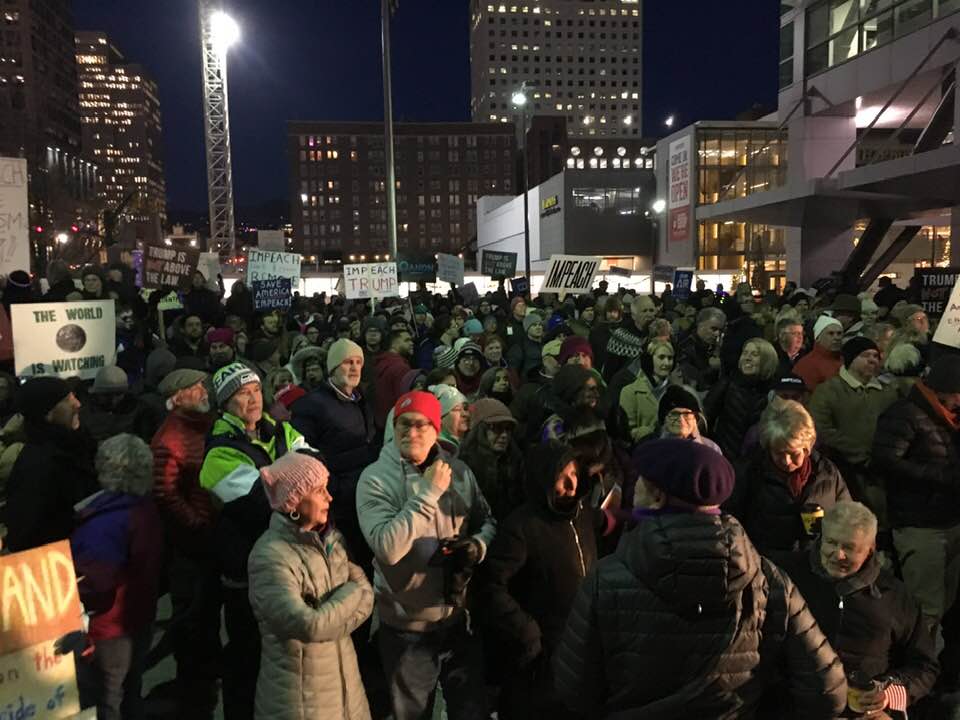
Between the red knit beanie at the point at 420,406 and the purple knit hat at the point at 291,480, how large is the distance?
480 millimetres

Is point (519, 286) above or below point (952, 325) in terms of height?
above

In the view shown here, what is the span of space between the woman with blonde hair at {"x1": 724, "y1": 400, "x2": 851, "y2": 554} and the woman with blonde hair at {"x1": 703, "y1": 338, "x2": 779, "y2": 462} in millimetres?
1332

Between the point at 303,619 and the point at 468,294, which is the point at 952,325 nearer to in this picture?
the point at 303,619

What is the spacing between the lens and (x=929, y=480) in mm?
4164

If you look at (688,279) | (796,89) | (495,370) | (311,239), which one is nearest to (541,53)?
(311,239)

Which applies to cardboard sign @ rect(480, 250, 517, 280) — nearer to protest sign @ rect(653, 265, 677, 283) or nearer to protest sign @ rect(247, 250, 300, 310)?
protest sign @ rect(653, 265, 677, 283)

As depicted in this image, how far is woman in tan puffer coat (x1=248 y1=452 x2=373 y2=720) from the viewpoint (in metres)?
2.92

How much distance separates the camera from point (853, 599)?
3.03 metres

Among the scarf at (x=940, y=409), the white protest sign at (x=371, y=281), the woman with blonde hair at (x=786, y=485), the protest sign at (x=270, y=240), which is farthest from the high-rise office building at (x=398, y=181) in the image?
the woman with blonde hair at (x=786, y=485)

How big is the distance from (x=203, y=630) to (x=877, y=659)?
3.58 m

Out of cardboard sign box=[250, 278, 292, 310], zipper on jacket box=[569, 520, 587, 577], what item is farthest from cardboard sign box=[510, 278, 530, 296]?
zipper on jacket box=[569, 520, 587, 577]

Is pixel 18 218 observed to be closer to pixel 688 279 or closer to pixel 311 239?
pixel 688 279

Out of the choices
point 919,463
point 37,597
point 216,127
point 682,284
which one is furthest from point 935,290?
point 216,127

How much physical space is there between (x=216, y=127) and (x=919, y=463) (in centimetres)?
5301
